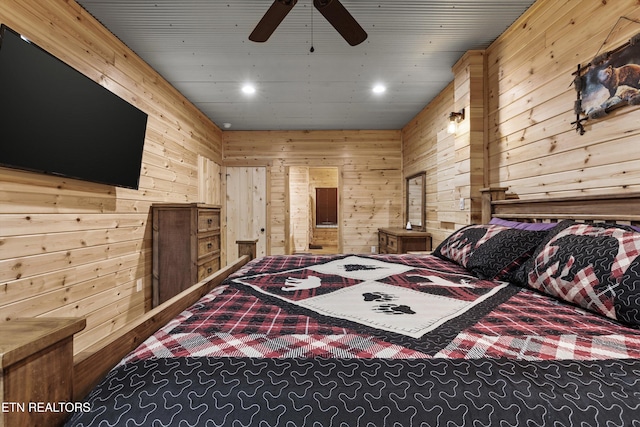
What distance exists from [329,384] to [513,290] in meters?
1.18

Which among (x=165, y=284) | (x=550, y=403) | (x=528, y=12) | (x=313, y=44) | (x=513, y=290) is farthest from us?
(x=165, y=284)

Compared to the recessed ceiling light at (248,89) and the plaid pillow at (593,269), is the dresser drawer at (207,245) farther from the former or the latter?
the plaid pillow at (593,269)

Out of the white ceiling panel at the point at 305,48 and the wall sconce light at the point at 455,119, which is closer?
the white ceiling panel at the point at 305,48

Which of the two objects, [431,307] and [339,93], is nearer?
[431,307]

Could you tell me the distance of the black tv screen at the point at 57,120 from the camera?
1600mm

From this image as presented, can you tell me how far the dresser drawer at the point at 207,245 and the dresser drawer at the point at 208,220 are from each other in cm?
9

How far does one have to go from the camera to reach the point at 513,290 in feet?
4.75

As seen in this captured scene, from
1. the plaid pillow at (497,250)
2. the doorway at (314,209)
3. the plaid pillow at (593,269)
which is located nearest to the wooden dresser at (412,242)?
the plaid pillow at (497,250)

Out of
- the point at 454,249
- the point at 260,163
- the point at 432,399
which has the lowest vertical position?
the point at 432,399

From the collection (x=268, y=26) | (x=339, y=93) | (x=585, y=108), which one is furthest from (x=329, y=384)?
(x=339, y=93)

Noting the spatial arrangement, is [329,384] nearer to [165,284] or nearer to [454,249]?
[454,249]

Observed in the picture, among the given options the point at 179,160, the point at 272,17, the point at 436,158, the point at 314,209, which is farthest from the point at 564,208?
the point at 314,209

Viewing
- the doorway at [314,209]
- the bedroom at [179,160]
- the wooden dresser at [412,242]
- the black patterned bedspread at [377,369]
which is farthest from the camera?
the doorway at [314,209]

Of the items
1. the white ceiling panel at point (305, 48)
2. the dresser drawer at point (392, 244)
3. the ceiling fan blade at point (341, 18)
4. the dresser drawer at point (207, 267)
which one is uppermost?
the white ceiling panel at point (305, 48)
